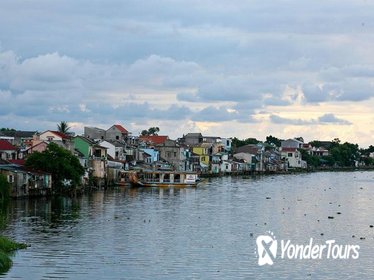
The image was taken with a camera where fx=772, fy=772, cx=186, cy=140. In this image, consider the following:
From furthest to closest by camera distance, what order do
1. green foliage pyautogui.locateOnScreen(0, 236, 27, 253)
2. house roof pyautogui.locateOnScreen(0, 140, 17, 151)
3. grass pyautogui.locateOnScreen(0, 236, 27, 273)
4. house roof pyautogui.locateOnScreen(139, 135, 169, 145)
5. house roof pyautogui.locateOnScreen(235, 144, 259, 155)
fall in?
house roof pyautogui.locateOnScreen(235, 144, 259, 155), house roof pyautogui.locateOnScreen(139, 135, 169, 145), house roof pyautogui.locateOnScreen(0, 140, 17, 151), green foliage pyautogui.locateOnScreen(0, 236, 27, 253), grass pyautogui.locateOnScreen(0, 236, 27, 273)

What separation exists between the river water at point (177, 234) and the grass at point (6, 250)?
1.49ft

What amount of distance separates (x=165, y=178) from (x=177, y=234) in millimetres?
53115

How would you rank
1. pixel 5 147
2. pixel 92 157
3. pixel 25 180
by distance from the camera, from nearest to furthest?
pixel 25 180
pixel 5 147
pixel 92 157

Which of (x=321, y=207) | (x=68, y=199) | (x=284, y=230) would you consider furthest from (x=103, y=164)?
(x=284, y=230)

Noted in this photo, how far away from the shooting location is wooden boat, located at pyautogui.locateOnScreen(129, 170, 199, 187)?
9925cm

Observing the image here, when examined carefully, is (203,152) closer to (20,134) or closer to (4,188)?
(20,134)

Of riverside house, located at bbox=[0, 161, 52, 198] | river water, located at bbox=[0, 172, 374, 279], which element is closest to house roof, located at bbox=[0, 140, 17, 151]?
riverside house, located at bbox=[0, 161, 52, 198]

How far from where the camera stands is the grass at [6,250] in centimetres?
3403

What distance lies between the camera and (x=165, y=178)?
101m

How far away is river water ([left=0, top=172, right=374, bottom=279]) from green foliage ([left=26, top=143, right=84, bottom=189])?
2806 mm

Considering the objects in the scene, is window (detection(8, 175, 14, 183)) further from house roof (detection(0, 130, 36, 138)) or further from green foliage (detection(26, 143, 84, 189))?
house roof (detection(0, 130, 36, 138))

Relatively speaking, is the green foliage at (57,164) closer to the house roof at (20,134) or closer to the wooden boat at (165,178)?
the wooden boat at (165,178)

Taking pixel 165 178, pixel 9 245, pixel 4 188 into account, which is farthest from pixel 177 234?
pixel 165 178

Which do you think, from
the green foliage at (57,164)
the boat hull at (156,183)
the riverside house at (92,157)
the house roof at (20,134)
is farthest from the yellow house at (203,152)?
the green foliage at (57,164)
